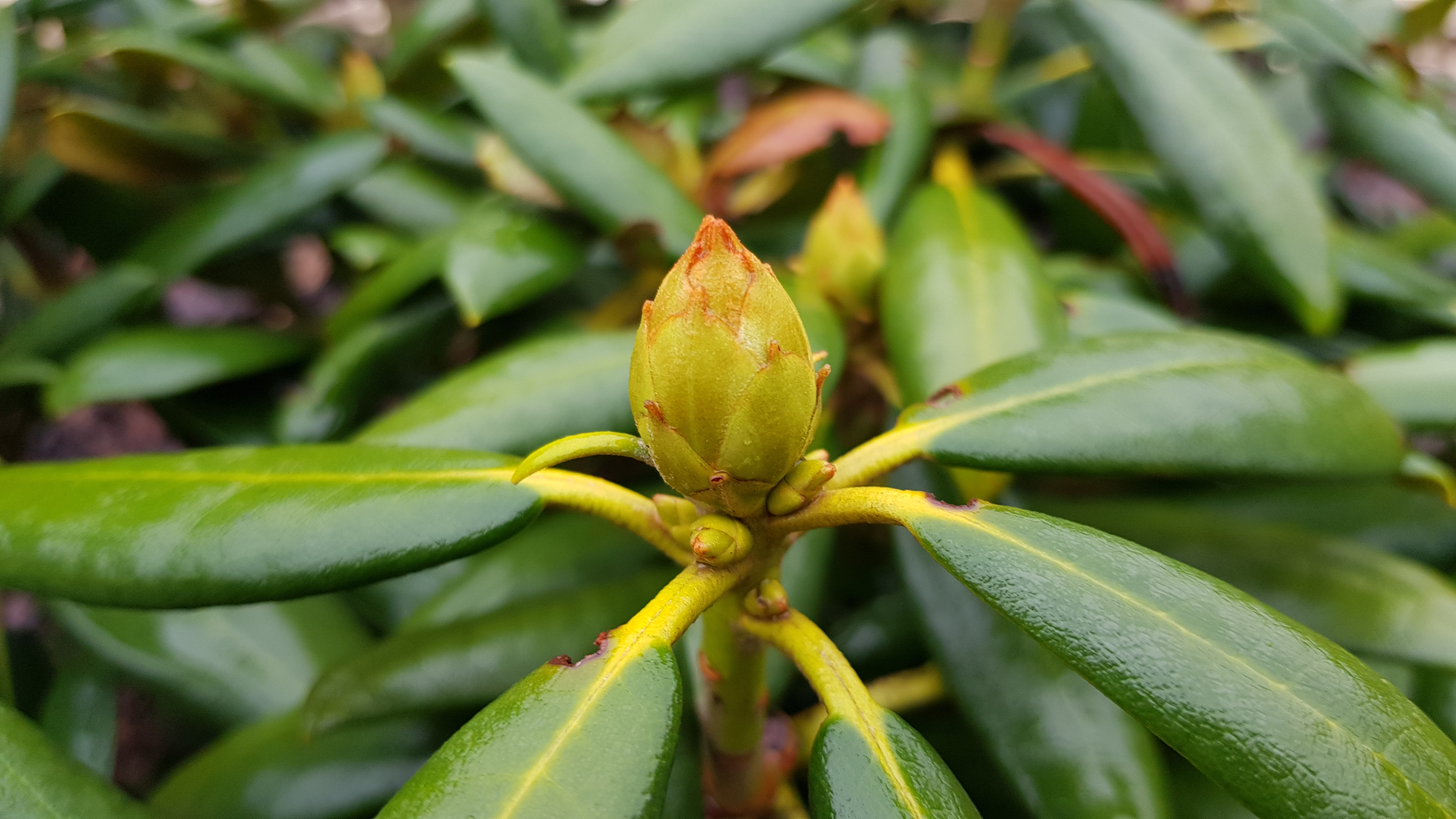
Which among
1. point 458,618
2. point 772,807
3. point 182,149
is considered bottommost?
point 772,807

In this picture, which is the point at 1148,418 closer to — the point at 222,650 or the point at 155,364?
the point at 222,650

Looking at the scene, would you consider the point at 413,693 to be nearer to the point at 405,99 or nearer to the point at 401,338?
the point at 401,338

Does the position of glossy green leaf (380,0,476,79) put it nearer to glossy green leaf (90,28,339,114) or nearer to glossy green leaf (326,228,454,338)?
glossy green leaf (90,28,339,114)

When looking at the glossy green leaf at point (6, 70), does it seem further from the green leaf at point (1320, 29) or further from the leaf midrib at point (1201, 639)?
the green leaf at point (1320, 29)

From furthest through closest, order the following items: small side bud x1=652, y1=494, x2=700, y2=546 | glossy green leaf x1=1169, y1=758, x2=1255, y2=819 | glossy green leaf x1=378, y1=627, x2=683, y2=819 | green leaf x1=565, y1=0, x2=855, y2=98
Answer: green leaf x1=565, y1=0, x2=855, y2=98, glossy green leaf x1=1169, y1=758, x2=1255, y2=819, small side bud x1=652, y1=494, x2=700, y2=546, glossy green leaf x1=378, y1=627, x2=683, y2=819

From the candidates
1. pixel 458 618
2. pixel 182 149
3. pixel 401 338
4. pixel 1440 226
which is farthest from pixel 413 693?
pixel 1440 226

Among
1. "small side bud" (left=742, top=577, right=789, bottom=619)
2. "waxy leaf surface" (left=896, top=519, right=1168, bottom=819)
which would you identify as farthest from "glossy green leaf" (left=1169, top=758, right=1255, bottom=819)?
"small side bud" (left=742, top=577, right=789, bottom=619)

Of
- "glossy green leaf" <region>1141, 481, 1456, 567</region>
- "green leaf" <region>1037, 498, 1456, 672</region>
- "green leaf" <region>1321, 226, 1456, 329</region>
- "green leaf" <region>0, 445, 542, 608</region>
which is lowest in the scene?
"glossy green leaf" <region>1141, 481, 1456, 567</region>
